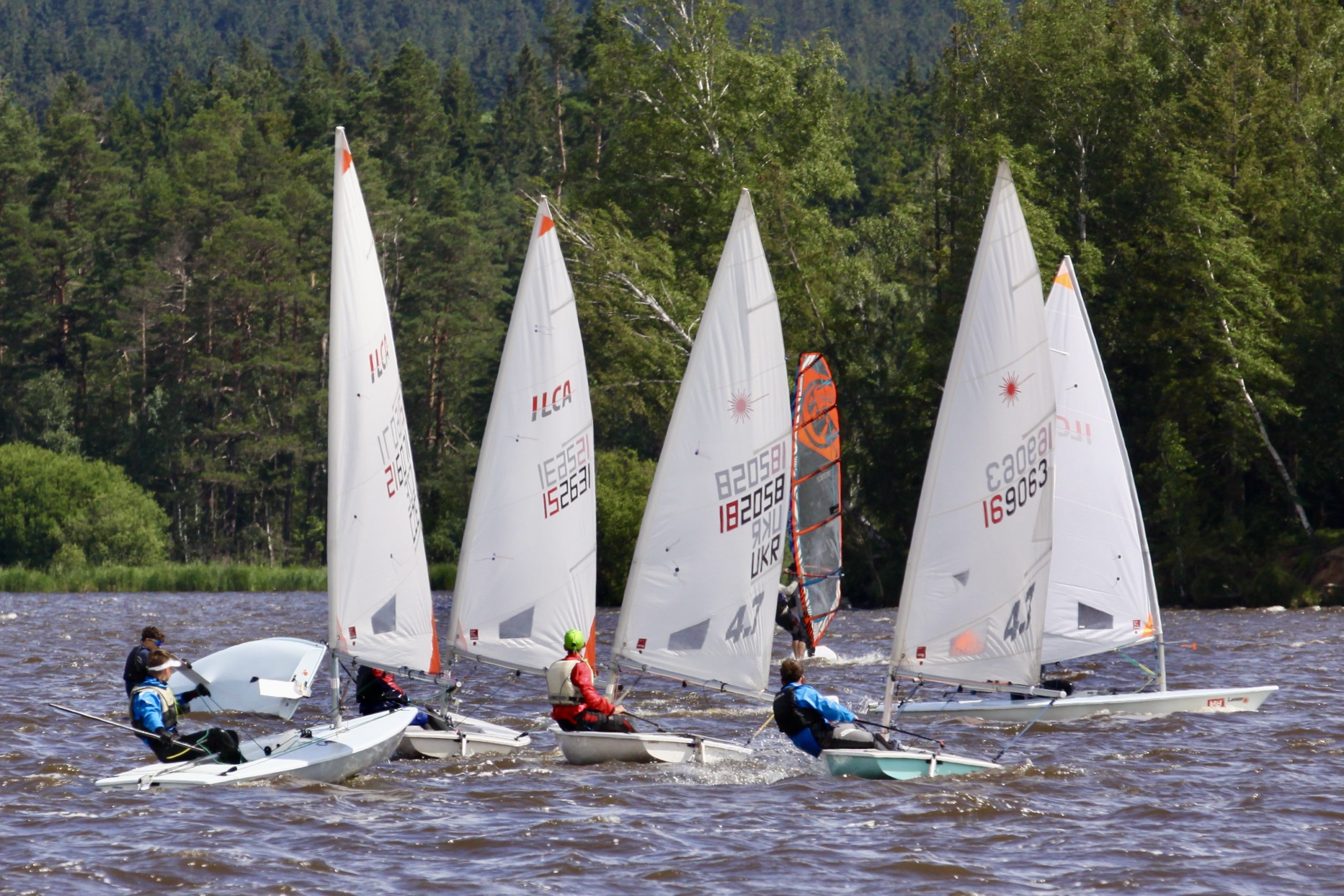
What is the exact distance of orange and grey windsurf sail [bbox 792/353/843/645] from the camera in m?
23.5

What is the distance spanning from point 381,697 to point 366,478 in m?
2.21

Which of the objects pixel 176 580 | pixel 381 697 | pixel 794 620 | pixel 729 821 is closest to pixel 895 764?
pixel 729 821

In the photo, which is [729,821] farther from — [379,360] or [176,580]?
[176,580]

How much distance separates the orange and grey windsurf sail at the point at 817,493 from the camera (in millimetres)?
23484

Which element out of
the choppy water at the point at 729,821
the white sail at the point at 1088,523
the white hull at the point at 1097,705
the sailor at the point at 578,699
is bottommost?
the choppy water at the point at 729,821

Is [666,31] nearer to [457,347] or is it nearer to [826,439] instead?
[457,347]

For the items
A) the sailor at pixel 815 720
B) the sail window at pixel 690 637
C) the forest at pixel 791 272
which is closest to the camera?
the sailor at pixel 815 720

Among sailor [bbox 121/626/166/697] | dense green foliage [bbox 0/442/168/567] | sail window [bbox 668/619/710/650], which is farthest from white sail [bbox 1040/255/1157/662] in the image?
dense green foliage [bbox 0/442/168/567]

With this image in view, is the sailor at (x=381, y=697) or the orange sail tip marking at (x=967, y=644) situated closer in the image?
the orange sail tip marking at (x=967, y=644)

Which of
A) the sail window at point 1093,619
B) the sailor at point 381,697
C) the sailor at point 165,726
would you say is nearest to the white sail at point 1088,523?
the sail window at point 1093,619

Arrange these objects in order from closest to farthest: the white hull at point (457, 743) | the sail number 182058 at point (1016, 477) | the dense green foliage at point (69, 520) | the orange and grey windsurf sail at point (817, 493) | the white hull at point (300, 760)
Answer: the white hull at point (300, 760), the sail number 182058 at point (1016, 477), the white hull at point (457, 743), the orange and grey windsurf sail at point (817, 493), the dense green foliage at point (69, 520)

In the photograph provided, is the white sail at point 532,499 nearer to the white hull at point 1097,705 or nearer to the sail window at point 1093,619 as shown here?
the white hull at point 1097,705

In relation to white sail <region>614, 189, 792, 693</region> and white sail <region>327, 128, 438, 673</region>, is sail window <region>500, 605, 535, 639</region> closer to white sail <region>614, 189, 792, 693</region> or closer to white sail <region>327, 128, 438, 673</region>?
white sail <region>327, 128, 438, 673</region>

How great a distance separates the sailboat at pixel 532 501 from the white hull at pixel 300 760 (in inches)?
67.1
